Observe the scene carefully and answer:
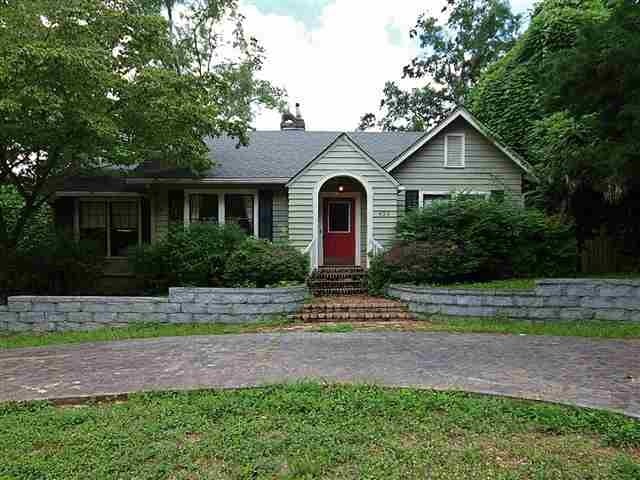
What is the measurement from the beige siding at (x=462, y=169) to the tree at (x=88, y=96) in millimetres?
5179

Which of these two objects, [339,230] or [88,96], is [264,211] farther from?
[88,96]

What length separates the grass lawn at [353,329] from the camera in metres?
7.20

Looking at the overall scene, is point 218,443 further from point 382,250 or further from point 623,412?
point 382,250

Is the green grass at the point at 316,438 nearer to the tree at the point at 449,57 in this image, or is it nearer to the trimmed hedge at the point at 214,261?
the trimmed hedge at the point at 214,261

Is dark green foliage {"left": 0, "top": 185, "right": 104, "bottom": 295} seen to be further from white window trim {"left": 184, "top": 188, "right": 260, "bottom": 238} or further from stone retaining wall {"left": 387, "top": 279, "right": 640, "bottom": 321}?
stone retaining wall {"left": 387, "top": 279, "right": 640, "bottom": 321}

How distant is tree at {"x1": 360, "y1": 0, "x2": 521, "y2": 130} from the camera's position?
28.2 meters

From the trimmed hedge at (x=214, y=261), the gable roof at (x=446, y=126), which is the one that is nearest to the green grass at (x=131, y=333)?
the trimmed hedge at (x=214, y=261)

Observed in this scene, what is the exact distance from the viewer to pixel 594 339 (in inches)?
261

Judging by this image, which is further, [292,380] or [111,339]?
[111,339]

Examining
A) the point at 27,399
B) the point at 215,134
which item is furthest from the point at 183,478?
the point at 215,134

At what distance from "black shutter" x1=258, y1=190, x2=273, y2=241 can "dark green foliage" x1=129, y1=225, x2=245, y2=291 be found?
6.46ft

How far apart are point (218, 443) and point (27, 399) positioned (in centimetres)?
246

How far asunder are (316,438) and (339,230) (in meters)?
10.0

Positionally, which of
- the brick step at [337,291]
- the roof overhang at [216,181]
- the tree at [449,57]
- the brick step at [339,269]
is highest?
the tree at [449,57]
